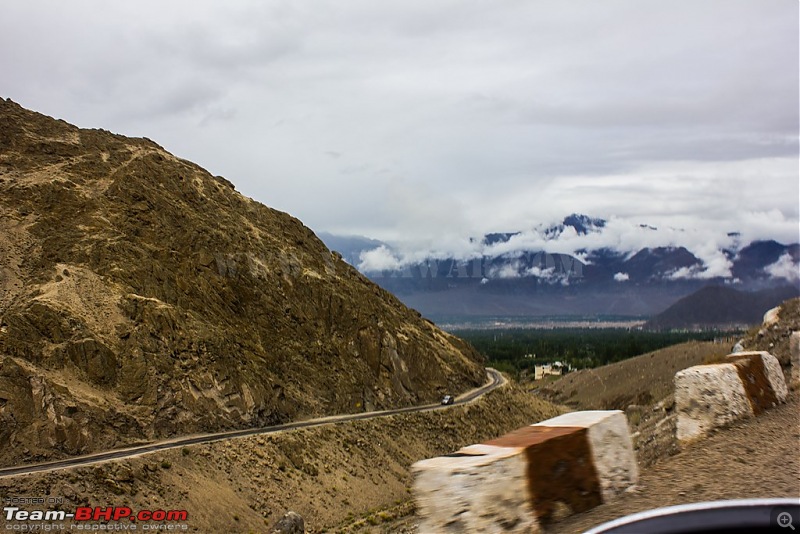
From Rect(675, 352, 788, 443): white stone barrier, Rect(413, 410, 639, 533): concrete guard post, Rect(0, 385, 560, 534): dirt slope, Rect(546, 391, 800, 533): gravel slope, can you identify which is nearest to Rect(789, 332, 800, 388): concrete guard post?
Rect(546, 391, 800, 533): gravel slope

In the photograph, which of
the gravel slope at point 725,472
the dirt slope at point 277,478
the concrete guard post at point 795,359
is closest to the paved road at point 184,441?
the dirt slope at point 277,478

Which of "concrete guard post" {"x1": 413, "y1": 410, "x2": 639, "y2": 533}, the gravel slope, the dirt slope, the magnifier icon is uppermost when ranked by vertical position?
the magnifier icon

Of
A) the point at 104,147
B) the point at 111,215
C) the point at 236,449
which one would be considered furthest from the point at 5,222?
the point at 236,449

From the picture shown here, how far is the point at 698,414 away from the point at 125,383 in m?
41.2

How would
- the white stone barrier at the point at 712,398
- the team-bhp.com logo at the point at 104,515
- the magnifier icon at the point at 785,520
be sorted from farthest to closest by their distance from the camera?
the team-bhp.com logo at the point at 104,515
the white stone barrier at the point at 712,398
the magnifier icon at the point at 785,520

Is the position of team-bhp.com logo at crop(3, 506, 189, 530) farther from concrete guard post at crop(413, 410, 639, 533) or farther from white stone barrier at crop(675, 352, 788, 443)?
white stone barrier at crop(675, 352, 788, 443)

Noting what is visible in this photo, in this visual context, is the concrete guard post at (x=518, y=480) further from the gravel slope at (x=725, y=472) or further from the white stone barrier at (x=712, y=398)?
the white stone barrier at (x=712, y=398)

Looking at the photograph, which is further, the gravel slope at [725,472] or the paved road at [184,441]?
the paved road at [184,441]

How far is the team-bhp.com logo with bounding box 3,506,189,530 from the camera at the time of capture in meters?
30.0

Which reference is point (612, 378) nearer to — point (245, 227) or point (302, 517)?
point (245, 227)

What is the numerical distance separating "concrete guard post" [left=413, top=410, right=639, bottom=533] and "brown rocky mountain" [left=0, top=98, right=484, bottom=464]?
36.6 meters

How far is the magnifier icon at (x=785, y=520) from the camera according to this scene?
4246 mm

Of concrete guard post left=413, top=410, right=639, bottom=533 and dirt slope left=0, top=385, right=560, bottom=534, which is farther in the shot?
dirt slope left=0, top=385, right=560, bottom=534

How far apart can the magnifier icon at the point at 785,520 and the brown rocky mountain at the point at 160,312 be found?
132ft
